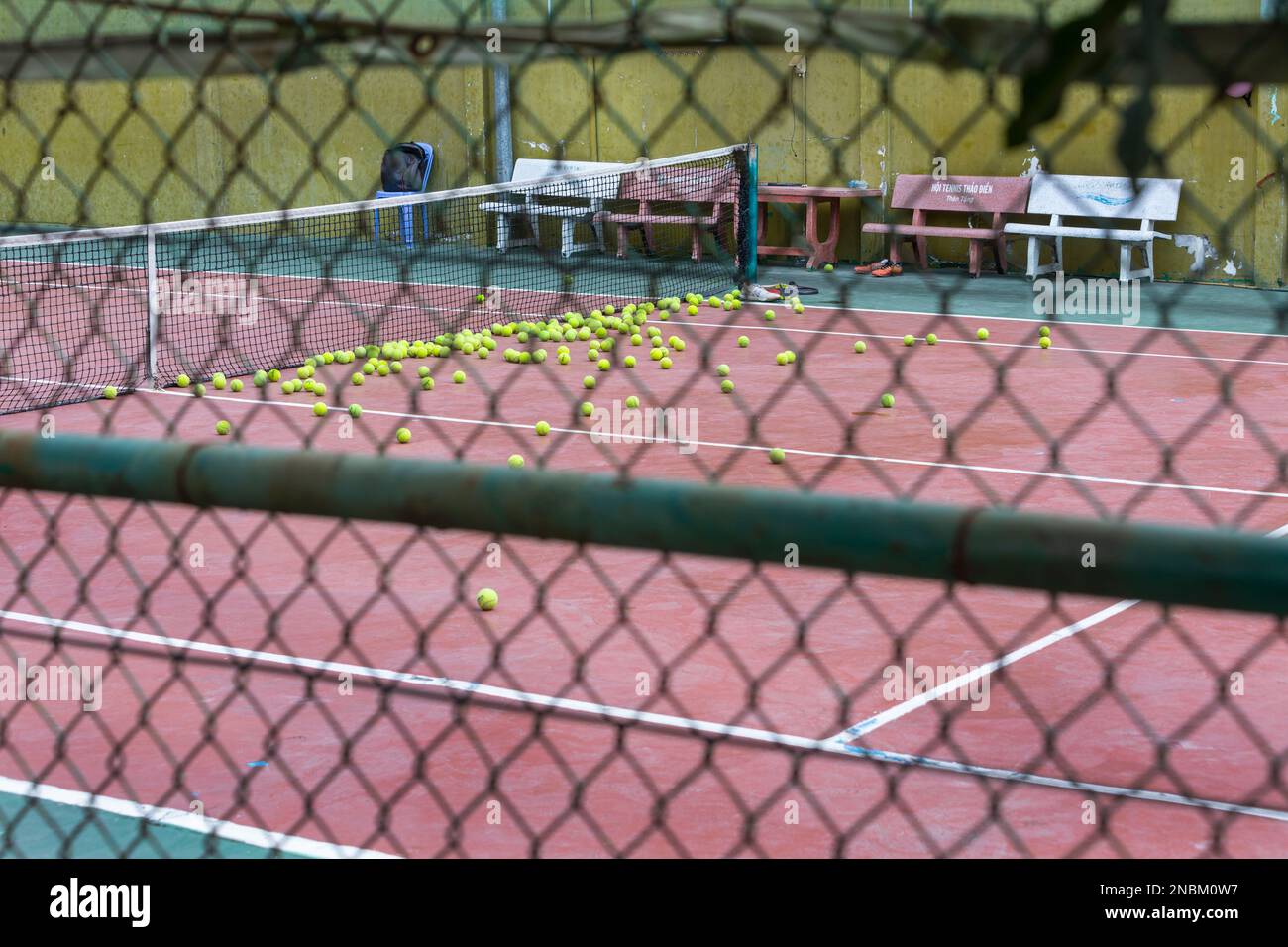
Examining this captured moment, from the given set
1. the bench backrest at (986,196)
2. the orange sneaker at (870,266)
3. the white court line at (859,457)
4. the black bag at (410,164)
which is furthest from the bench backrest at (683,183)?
the white court line at (859,457)

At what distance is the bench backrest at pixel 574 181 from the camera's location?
486 inches

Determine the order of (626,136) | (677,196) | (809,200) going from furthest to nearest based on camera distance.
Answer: (809,200)
(677,196)
(626,136)

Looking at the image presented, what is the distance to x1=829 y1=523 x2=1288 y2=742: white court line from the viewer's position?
14.4 ft

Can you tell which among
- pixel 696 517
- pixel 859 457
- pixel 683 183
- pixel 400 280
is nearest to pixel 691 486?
pixel 696 517

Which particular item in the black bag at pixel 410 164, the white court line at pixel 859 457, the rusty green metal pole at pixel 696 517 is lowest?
the rusty green metal pole at pixel 696 517

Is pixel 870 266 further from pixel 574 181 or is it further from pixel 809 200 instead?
pixel 574 181

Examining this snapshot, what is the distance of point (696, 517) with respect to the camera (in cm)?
153

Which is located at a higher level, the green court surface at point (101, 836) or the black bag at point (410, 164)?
the black bag at point (410, 164)

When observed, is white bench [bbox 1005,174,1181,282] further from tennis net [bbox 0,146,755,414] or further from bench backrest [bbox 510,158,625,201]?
bench backrest [bbox 510,158,625,201]

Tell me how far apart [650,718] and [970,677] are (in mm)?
985

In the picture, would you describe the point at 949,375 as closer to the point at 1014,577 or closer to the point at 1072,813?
the point at 1072,813

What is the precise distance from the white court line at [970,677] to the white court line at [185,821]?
138 centimetres

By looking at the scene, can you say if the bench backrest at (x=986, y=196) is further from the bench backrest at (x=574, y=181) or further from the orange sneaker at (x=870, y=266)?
the bench backrest at (x=574, y=181)
